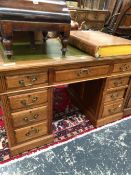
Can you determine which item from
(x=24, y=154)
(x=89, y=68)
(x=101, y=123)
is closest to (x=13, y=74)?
(x=89, y=68)

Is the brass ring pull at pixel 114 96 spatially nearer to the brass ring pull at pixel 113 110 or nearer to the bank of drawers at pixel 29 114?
the brass ring pull at pixel 113 110

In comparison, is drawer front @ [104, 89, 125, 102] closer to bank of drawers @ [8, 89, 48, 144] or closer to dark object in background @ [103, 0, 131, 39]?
bank of drawers @ [8, 89, 48, 144]

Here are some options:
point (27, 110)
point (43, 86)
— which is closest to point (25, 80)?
point (43, 86)

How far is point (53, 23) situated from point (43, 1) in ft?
0.51

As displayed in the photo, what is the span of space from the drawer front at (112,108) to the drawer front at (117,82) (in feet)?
0.70

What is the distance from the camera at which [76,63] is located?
1.12 m

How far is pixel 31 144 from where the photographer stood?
4.33 feet

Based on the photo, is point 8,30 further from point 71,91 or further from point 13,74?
point 71,91

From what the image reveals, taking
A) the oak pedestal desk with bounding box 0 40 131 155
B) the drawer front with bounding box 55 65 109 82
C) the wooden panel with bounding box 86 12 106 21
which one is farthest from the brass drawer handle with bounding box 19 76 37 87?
the wooden panel with bounding box 86 12 106 21

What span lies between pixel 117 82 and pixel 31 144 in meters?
0.93

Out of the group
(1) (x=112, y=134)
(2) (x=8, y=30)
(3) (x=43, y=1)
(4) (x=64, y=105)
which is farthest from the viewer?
(4) (x=64, y=105)

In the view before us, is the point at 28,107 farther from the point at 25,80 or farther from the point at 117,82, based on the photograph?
the point at 117,82

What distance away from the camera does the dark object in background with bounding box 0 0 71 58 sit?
0.90 metres

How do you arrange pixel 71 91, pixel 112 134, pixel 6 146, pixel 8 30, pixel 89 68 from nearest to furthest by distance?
pixel 8 30
pixel 89 68
pixel 6 146
pixel 112 134
pixel 71 91
